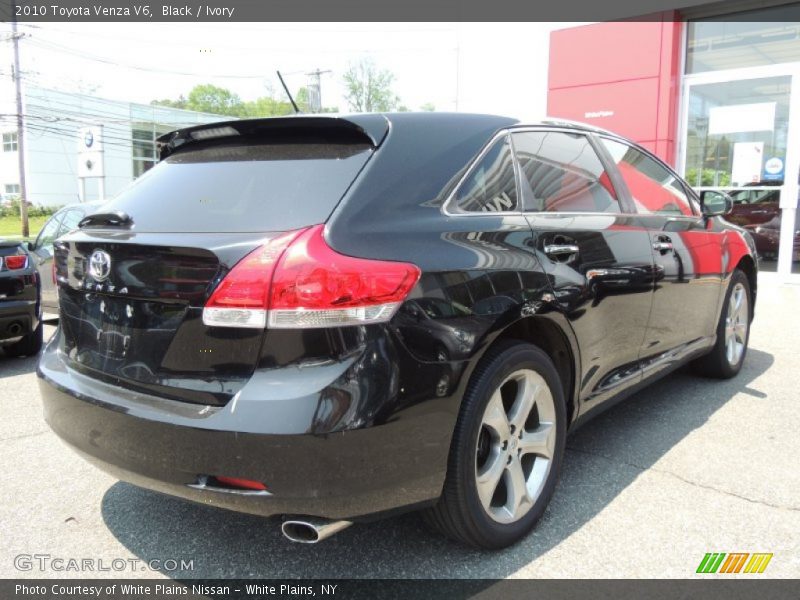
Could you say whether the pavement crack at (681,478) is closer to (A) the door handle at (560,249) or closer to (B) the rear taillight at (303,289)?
(A) the door handle at (560,249)

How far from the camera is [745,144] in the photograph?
10602mm

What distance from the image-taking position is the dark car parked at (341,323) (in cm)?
187

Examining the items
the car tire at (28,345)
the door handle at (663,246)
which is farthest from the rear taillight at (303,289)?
the car tire at (28,345)

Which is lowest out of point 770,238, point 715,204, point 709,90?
point 770,238

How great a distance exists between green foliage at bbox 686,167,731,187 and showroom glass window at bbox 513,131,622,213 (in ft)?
28.7

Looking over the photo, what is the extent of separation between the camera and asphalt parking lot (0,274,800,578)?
2357mm

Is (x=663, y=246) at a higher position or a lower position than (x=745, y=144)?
lower

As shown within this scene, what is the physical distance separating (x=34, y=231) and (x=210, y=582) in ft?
149

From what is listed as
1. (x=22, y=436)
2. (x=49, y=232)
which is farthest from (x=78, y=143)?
(x=22, y=436)

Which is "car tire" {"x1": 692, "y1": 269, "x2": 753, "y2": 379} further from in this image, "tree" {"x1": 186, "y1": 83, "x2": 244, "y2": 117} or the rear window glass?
"tree" {"x1": 186, "y1": 83, "x2": 244, "y2": 117}

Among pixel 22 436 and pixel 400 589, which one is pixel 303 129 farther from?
pixel 22 436

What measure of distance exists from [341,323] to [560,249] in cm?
116

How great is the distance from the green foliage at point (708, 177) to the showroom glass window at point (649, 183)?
24.9 ft

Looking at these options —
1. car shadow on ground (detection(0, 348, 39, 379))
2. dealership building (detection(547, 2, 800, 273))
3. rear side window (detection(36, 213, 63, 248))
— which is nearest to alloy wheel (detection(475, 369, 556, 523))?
car shadow on ground (detection(0, 348, 39, 379))
